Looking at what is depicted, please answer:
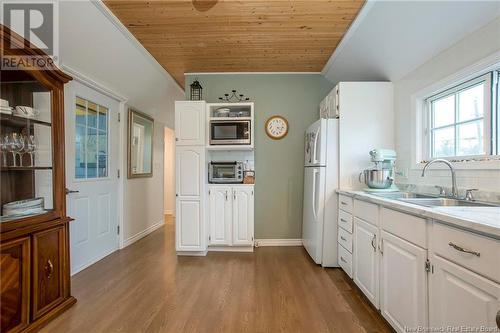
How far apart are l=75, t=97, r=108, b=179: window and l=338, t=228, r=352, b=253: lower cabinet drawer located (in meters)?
2.95

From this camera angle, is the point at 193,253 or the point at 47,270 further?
the point at 193,253

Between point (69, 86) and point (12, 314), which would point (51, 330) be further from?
point (69, 86)

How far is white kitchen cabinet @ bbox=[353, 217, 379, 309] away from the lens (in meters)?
1.89

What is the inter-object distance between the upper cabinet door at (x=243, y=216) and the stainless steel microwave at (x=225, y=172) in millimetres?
192

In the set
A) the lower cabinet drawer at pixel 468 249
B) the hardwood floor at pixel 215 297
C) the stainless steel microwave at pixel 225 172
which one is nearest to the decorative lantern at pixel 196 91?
the stainless steel microwave at pixel 225 172

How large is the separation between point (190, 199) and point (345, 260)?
1943 millimetres

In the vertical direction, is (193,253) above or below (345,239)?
below

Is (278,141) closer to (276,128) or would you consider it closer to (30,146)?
(276,128)

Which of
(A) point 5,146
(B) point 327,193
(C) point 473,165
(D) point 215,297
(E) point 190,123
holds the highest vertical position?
(E) point 190,123

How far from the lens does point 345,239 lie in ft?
8.37

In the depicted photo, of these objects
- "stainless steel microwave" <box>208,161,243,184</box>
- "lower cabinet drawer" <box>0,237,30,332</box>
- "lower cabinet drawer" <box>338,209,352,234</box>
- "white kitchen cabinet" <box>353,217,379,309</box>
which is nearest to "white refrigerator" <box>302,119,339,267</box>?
"lower cabinet drawer" <box>338,209,352,234</box>

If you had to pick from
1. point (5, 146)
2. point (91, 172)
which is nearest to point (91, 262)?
point (91, 172)

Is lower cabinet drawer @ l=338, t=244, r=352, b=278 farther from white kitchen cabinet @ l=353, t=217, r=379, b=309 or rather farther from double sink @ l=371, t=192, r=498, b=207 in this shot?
double sink @ l=371, t=192, r=498, b=207

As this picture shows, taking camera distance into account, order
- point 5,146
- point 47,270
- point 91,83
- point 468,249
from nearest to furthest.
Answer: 1. point 468,249
2. point 5,146
3. point 47,270
4. point 91,83
